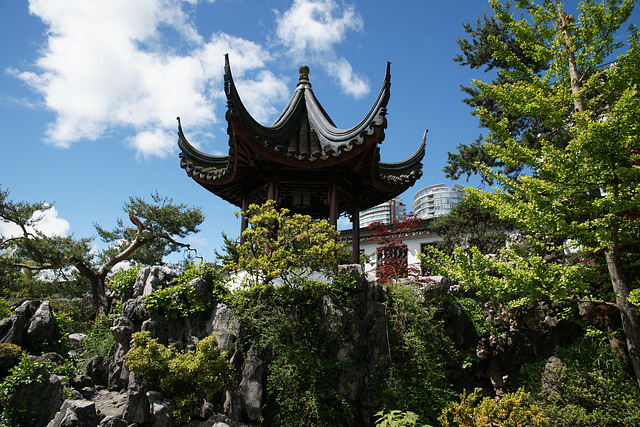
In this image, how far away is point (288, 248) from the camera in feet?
26.0

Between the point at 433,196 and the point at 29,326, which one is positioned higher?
the point at 433,196

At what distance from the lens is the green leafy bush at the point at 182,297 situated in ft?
26.6

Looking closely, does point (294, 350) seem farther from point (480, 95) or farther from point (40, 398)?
point (480, 95)

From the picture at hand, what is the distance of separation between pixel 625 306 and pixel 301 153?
6.65 m

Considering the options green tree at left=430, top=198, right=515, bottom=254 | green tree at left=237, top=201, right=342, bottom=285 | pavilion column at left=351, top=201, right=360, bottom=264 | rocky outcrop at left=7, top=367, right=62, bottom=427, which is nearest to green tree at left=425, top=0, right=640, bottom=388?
green tree at left=237, top=201, right=342, bottom=285

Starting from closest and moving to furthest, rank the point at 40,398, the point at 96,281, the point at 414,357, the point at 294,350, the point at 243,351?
the point at 40,398
the point at 294,350
the point at 243,351
the point at 414,357
the point at 96,281

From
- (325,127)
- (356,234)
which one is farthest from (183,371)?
(325,127)

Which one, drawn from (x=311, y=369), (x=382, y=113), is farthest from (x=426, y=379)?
(x=382, y=113)

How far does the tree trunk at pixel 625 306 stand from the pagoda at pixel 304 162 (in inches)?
188

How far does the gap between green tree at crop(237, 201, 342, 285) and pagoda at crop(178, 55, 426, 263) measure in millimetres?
1676

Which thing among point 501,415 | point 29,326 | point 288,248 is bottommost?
point 501,415

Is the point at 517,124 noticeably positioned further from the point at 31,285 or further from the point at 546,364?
the point at 31,285

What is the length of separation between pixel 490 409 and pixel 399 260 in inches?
179

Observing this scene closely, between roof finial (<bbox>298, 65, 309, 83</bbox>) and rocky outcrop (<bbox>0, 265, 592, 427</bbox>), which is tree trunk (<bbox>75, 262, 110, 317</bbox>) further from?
roof finial (<bbox>298, 65, 309, 83</bbox>)
